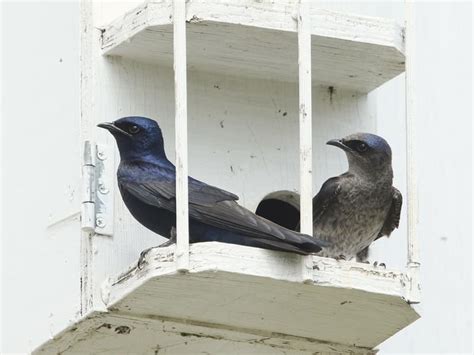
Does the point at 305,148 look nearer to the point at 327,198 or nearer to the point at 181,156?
the point at 181,156

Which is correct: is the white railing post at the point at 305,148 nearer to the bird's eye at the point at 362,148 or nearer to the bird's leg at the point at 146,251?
the bird's leg at the point at 146,251

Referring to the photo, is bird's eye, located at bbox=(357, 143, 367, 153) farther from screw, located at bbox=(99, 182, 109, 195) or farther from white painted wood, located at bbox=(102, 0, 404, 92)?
screw, located at bbox=(99, 182, 109, 195)

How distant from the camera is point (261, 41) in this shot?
6047 mm

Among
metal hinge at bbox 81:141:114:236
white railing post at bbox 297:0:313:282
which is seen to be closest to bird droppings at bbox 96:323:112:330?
metal hinge at bbox 81:141:114:236

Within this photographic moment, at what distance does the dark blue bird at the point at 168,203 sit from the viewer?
5.61 metres

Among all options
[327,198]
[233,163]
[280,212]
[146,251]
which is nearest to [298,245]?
[146,251]

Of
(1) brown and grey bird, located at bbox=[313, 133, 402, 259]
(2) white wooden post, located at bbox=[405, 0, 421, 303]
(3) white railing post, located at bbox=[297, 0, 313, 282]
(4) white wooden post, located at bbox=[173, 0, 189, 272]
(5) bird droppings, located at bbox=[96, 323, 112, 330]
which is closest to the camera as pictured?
(4) white wooden post, located at bbox=[173, 0, 189, 272]

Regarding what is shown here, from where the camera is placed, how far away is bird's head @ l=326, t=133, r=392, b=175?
6191 millimetres

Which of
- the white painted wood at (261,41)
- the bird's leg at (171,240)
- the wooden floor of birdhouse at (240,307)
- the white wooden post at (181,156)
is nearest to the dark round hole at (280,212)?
the white painted wood at (261,41)

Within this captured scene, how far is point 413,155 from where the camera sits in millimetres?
5793

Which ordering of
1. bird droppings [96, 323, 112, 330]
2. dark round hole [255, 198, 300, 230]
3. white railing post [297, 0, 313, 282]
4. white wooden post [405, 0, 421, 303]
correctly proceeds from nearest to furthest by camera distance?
white railing post [297, 0, 313, 282] → white wooden post [405, 0, 421, 303] → bird droppings [96, 323, 112, 330] → dark round hole [255, 198, 300, 230]

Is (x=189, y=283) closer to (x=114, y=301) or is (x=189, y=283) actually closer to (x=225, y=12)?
(x=114, y=301)

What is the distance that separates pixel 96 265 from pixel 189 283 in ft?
1.44

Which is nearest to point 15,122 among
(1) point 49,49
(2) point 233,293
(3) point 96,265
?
(1) point 49,49
